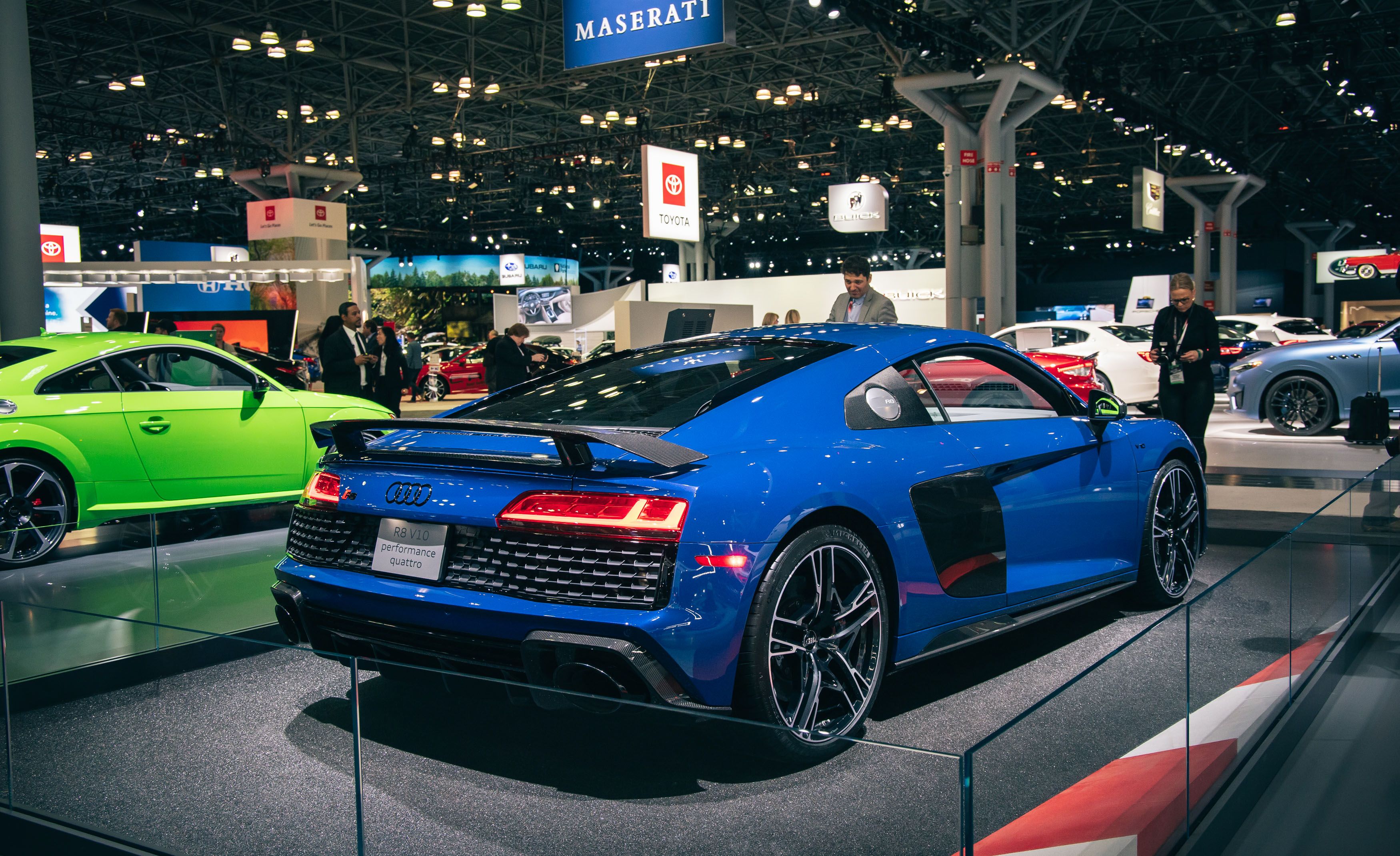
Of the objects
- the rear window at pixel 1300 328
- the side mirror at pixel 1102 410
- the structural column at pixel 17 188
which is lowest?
the side mirror at pixel 1102 410

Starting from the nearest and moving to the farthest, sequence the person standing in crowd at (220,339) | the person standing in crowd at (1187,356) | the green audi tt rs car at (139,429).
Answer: the green audi tt rs car at (139,429), the person standing in crowd at (1187,356), the person standing in crowd at (220,339)

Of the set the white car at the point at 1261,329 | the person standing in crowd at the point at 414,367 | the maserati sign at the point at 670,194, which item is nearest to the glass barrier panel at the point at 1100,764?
the maserati sign at the point at 670,194

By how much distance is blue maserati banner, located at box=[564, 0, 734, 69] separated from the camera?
927 cm

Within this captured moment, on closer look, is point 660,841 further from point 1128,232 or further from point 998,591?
point 1128,232

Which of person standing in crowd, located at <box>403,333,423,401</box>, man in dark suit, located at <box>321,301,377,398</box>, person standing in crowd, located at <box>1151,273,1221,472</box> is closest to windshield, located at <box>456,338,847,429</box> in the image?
person standing in crowd, located at <box>1151,273,1221,472</box>

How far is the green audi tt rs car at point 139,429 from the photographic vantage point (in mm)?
5719

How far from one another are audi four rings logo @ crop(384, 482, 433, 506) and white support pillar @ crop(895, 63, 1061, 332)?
16323 millimetres

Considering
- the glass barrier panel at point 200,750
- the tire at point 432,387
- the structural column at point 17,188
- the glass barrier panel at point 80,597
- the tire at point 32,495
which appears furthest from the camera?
the tire at point 432,387

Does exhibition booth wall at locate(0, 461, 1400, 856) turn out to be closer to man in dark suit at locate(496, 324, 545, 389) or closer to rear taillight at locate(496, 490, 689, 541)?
rear taillight at locate(496, 490, 689, 541)

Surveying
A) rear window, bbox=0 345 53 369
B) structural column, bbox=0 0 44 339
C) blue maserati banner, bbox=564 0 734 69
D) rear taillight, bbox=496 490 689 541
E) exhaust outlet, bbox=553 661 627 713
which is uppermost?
blue maserati banner, bbox=564 0 734 69

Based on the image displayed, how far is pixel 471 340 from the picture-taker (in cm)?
4622

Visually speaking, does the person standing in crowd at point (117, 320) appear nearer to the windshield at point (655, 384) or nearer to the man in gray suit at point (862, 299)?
the man in gray suit at point (862, 299)

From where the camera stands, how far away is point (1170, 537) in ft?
14.5

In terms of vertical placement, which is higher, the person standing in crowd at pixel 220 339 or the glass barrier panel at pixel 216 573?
the person standing in crowd at pixel 220 339
